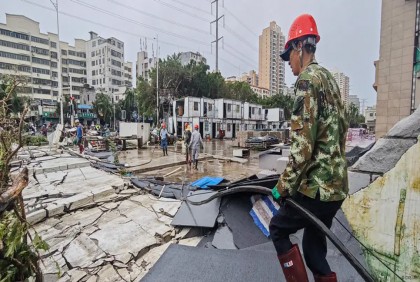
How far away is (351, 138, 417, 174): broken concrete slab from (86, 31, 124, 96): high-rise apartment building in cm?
7195

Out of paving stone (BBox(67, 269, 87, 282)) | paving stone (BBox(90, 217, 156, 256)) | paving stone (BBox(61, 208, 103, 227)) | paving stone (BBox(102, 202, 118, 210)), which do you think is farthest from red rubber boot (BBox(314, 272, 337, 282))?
paving stone (BBox(102, 202, 118, 210))

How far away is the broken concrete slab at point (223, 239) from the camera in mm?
2744

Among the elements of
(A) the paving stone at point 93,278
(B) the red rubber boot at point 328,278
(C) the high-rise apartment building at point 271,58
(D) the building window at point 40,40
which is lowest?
(A) the paving stone at point 93,278

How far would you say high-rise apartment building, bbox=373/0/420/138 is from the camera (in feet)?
15.0

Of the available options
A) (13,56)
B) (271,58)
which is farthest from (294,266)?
(271,58)

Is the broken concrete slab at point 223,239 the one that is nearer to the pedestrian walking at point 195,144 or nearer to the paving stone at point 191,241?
the paving stone at point 191,241

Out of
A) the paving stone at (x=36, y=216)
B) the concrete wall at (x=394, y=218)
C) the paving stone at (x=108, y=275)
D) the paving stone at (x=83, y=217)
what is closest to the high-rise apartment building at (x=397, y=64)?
the concrete wall at (x=394, y=218)

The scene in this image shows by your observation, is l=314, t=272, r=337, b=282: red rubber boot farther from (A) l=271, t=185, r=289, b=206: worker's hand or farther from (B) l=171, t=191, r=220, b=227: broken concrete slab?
(B) l=171, t=191, r=220, b=227: broken concrete slab

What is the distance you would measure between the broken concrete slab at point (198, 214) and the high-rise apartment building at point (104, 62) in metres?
70.2

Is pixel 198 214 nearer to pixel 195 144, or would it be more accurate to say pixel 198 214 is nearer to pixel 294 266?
pixel 294 266

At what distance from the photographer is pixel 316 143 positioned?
1545 millimetres

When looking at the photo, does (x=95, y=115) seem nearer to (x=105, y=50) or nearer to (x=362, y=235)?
(x=105, y=50)

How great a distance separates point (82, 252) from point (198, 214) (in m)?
1.50

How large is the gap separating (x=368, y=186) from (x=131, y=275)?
250cm
